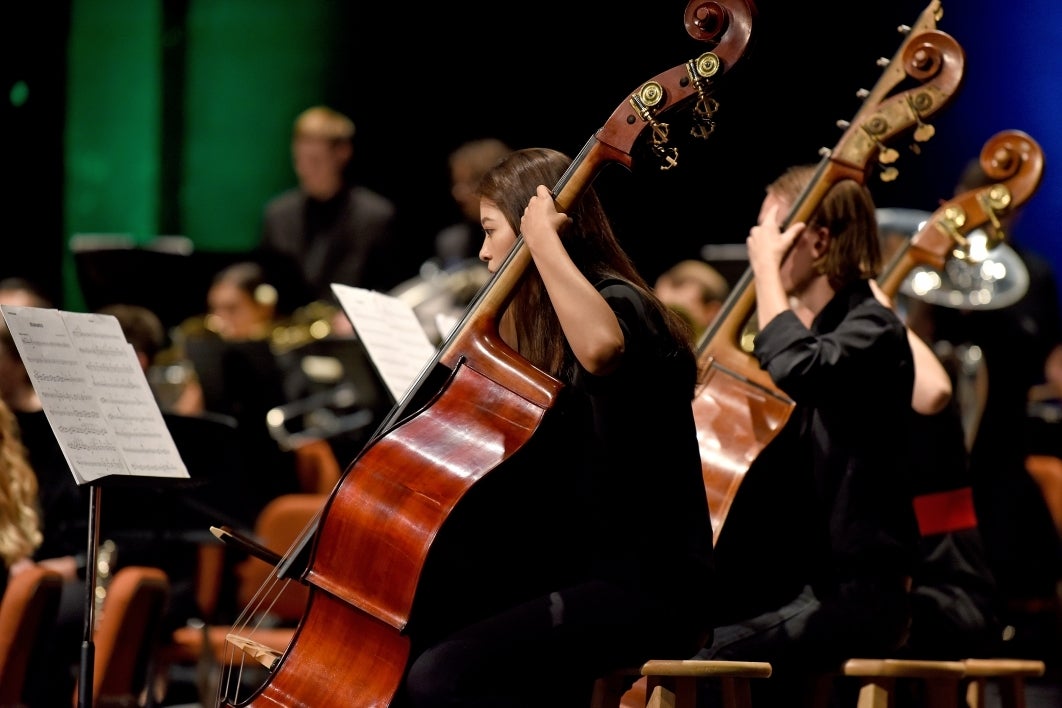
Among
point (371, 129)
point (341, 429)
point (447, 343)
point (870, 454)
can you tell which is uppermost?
point (447, 343)

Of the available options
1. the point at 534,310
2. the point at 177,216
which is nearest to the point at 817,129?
the point at 177,216

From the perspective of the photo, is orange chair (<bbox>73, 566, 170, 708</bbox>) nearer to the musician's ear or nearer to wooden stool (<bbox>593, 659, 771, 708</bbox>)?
wooden stool (<bbox>593, 659, 771, 708</bbox>)

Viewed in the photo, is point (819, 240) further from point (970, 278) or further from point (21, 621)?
point (970, 278)

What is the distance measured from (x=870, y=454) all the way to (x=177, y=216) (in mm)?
5480

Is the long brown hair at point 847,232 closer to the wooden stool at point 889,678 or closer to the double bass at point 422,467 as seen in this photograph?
the double bass at point 422,467

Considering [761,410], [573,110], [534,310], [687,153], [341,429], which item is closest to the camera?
[534,310]

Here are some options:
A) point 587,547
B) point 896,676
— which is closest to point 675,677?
point 587,547

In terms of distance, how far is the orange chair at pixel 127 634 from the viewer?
11.5 feet

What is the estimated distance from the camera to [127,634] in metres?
3.54

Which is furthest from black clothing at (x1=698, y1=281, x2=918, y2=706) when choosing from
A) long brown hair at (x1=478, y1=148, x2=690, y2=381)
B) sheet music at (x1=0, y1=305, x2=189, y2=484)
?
sheet music at (x1=0, y1=305, x2=189, y2=484)

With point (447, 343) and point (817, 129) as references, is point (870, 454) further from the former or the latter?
point (817, 129)

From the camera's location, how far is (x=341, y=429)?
5875 mm

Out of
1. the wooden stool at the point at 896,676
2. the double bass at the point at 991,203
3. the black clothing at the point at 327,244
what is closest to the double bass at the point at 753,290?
the double bass at the point at 991,203

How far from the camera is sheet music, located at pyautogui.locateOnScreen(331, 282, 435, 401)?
9.57 feet
